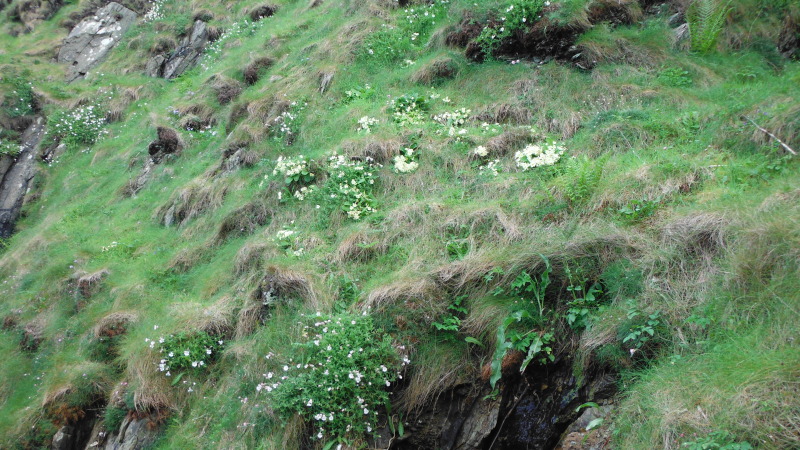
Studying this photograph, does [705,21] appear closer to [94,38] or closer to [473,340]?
[473,340]

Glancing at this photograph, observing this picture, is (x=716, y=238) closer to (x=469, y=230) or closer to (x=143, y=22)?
(x=469, y=230)

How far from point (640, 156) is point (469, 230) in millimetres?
2041

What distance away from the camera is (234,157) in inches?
357

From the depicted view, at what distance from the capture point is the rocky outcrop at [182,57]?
14797mm

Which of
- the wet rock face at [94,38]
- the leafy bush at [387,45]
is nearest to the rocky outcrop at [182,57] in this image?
the wet rock face at [94,38]

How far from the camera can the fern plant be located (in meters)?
A: 7.19

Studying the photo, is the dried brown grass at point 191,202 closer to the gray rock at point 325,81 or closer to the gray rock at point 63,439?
the gray rock at point 325,81

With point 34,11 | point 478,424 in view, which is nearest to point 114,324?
point 478,424

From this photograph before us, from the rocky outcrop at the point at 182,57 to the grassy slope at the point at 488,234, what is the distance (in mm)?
4454

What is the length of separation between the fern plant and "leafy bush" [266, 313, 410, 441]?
243 inches

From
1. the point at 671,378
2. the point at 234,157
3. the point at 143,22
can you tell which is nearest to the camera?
the point at 671,378

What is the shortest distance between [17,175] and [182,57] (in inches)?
207

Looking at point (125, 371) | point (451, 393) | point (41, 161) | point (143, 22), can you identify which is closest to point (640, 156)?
point (451, 393)

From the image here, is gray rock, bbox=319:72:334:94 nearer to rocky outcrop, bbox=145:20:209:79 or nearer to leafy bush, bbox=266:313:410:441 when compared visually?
leafy bush, bbox=266:313:410:441
